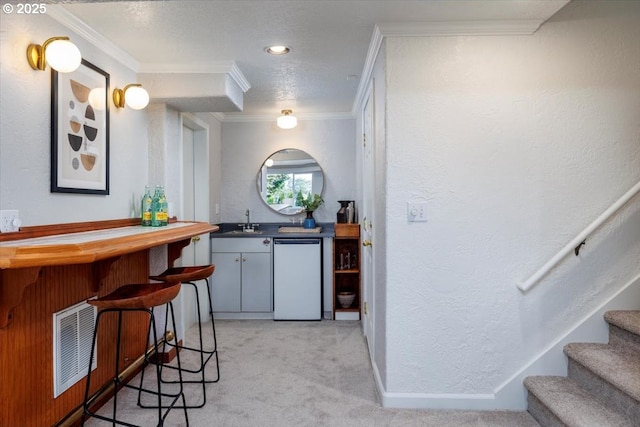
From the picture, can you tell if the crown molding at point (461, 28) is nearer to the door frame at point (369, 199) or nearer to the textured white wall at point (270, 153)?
the door frame at point (369, 199)

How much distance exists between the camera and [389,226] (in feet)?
7.93

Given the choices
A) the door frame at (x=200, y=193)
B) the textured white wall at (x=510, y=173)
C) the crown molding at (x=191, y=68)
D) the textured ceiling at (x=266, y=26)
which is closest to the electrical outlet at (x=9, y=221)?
the textured ceiling at (x=266, y=26)

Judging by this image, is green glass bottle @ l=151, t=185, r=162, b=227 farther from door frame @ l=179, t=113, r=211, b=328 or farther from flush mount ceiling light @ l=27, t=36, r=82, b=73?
door frame @ l=179, t=113, r=211, b=328

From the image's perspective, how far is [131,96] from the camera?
8.95 ft

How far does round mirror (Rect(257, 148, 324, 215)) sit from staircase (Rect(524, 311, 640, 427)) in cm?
305

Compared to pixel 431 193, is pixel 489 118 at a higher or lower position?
higher

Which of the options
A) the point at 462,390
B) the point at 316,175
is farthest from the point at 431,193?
the point at 316,175

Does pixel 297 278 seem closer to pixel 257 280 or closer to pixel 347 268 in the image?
pixel 257 280

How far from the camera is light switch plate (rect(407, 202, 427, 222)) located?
2395mm

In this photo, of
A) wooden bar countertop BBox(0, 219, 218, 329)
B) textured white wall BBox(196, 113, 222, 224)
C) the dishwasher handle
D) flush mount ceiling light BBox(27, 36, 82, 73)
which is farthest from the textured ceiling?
the dishwasher handle

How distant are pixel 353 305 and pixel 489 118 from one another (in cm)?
257

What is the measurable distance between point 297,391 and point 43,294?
1.56 meters

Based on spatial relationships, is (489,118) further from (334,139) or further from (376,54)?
(334,139)

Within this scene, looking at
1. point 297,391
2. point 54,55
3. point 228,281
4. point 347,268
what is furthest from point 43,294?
point 347,268
